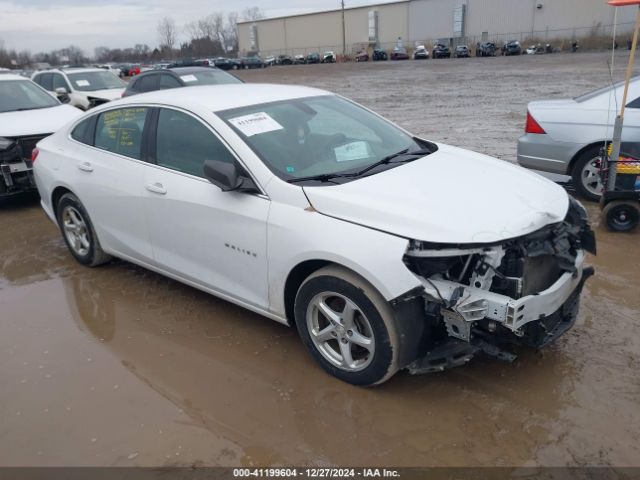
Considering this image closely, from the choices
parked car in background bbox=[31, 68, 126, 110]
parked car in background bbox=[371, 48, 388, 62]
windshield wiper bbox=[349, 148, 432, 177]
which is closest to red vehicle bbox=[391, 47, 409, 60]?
parked car in background bbox=[371, 48, 388, 62]

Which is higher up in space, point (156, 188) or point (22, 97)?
point (22, 97)

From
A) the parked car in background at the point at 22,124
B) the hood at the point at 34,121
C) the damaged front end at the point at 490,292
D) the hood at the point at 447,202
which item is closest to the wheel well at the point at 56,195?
the parked car in background at the point at 22,124

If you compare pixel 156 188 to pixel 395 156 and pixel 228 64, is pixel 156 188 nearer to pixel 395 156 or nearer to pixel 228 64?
pixel 395 156

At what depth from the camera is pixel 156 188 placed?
4078 mm

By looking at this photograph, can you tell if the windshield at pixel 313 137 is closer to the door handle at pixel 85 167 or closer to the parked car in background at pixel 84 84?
the door handle at pixel 85 167

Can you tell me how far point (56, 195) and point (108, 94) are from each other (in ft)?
29.7

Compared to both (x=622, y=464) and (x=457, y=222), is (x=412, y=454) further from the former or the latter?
(x=457, y=222)

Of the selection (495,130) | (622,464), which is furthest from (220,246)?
(495,130)

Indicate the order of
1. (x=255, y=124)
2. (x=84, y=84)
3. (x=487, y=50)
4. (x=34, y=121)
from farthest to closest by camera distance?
(x=487, y=50) < (x=84, y=84) < (x=34, y=121) < (x=255, y=124)

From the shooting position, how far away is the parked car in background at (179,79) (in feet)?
38.6

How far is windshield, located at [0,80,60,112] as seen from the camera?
331 inches

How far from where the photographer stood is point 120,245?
4680 mm

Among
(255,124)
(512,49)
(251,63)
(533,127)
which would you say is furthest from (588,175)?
(251,63)

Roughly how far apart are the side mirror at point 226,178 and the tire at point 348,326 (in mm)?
745
